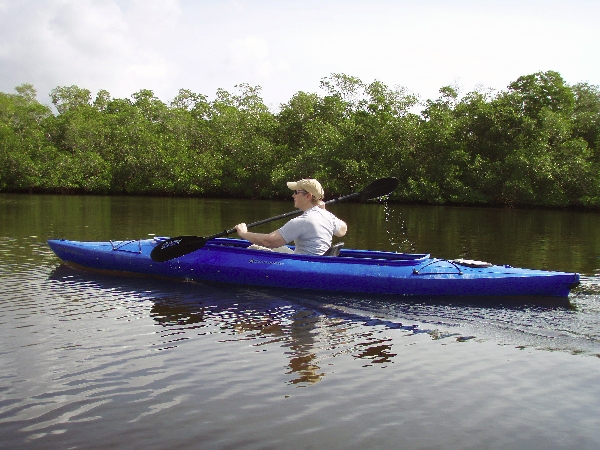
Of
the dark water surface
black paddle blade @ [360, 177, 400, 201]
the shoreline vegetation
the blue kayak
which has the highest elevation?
the shoreline vegetation

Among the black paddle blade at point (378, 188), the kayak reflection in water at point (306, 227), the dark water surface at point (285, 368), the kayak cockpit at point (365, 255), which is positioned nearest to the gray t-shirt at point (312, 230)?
the kayak reflection in water at point (306, 227)

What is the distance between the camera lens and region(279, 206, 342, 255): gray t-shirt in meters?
8.71

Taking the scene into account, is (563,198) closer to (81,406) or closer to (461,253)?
(461,253)

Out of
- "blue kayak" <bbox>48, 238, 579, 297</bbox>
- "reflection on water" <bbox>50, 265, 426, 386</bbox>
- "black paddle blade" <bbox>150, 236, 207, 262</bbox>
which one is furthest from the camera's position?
"black paddle blade" <bbox>150, 236, 207, 262</bbox>

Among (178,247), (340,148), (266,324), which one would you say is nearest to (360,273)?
(266,324)

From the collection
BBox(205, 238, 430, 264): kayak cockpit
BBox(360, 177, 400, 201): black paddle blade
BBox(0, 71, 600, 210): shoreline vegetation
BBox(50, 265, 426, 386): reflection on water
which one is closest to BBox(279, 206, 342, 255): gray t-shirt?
BBox(205, 238, 430, 264): kayak cockpit

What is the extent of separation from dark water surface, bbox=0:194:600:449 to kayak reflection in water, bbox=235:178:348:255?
2.44 ft

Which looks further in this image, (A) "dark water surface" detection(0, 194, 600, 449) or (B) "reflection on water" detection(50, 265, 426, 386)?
(B) "reflection on water" detection(50, 265, 426, 386)

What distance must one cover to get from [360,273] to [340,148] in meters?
35.8

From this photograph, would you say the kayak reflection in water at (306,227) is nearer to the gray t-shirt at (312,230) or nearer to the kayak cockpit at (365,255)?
the gray t-shirt at (312,230)

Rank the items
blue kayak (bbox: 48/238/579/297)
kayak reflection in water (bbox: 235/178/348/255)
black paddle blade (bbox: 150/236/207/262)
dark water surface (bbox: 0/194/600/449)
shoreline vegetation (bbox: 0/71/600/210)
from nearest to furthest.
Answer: dark water surface (bbox: 0/194/600/449), blue kayak (bbox: 48/238/579/297), kayak reflection in water (bbox: 235/178/348/255), black paddle blade (bbox: 150/236/207/262), shoreline vegetation (bbox: 0/71/600/210)

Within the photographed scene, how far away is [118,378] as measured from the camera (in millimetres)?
5125

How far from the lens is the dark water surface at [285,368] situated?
4191 mm

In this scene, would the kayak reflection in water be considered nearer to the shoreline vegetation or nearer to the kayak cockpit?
the kayak cockpit
